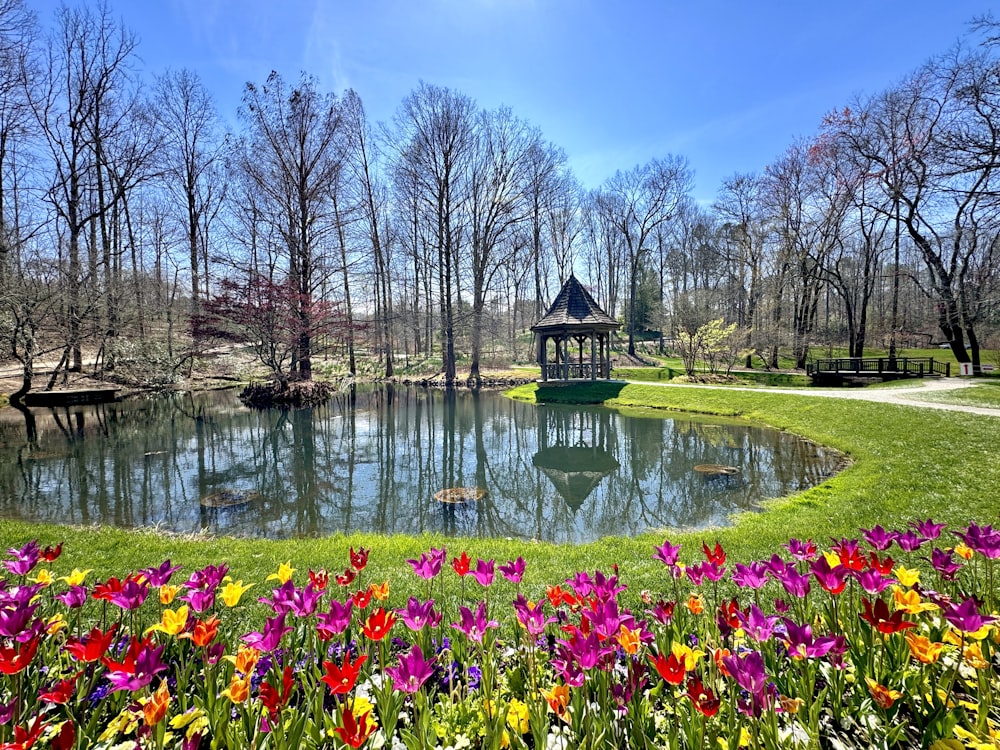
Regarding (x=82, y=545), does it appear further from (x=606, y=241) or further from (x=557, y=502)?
(x=606, y=241)

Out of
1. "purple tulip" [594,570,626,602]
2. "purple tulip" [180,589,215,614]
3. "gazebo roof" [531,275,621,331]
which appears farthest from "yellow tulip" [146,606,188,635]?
"gazebo roof" [531,275,621,331]

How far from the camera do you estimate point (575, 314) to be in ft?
66.2

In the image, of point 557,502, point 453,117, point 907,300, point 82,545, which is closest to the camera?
point 82,545

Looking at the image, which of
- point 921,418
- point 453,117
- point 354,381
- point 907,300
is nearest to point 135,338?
point 354,381

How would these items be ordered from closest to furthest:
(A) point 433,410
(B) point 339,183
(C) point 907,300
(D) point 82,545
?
(D) point 82,545
(A) point 433,410
(B) point 339,183
(C) point 907,300

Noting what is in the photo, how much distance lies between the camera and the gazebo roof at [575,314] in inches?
770

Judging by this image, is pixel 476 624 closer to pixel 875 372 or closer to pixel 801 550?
pixel 801 550

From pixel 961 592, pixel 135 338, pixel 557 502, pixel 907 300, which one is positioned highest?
pixel 907 300

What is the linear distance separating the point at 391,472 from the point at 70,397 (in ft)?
49.9

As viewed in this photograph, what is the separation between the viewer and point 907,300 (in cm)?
3647

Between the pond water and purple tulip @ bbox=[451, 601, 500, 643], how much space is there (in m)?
3.91

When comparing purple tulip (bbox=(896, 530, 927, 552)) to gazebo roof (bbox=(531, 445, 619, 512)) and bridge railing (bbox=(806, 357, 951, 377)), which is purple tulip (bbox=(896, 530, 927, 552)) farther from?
bridge railing (bbox=(806, 357, 951, 377))

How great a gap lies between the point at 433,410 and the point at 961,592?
14.6 meters

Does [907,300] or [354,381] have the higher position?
[907,300]
